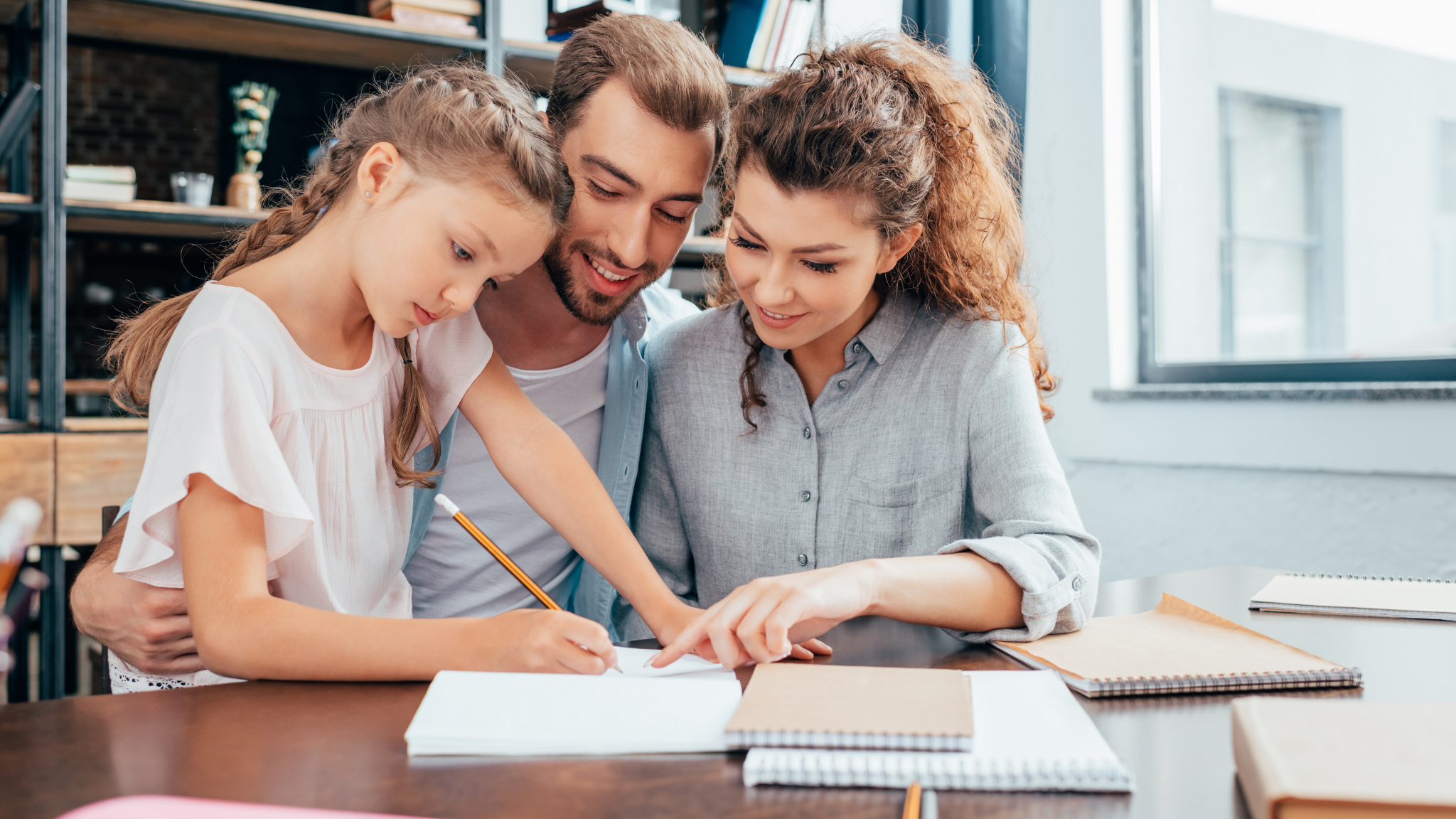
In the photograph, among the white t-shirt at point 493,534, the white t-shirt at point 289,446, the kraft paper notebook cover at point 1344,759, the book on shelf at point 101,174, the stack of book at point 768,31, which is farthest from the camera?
the stack of book at point 768,31

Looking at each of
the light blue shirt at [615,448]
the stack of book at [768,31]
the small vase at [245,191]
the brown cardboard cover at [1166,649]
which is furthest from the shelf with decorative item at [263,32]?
the brown cardboard cover at [1166,649]

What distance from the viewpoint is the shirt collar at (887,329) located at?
127cm

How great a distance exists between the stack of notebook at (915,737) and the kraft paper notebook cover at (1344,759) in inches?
3.1

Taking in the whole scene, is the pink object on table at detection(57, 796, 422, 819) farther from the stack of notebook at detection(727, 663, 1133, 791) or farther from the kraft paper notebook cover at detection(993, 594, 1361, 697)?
the kraft paper notebook cover at detection(993, 594, 1361, 697)

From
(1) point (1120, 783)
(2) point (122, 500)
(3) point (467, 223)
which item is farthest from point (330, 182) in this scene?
(2) point (122, 500)

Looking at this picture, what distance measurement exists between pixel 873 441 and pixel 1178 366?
4.53ft

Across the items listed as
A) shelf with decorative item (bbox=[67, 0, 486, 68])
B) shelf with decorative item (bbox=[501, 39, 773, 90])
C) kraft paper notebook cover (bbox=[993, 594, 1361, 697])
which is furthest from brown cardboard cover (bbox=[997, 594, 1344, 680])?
shelf with decorative item (bbox=[67, 0, 486, 68])

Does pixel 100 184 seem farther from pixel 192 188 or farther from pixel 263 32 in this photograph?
pixel 263 32

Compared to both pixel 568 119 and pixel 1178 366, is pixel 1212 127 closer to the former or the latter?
pixel 1178 366

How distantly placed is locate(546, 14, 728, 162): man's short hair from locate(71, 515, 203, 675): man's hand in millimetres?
730

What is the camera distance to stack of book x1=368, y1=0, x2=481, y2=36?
7.77 feet

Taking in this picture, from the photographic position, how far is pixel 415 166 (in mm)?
1050

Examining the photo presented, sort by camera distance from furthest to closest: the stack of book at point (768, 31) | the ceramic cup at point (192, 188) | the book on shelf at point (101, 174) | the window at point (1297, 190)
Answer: the stack of book at point (768, 31), the ceramic cup at point (192, 188), the book on shelf at point (101, 174), the window at point (1297, 190)

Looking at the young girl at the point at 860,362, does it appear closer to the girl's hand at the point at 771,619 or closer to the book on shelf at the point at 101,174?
the girl's hand at the point at 771,619
